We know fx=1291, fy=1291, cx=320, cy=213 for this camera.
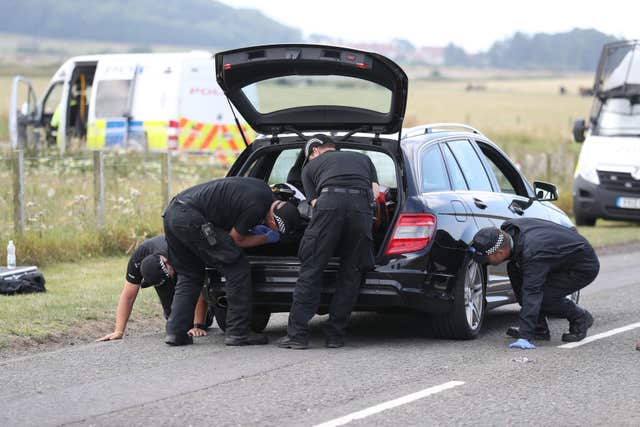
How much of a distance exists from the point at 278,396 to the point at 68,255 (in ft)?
25.4

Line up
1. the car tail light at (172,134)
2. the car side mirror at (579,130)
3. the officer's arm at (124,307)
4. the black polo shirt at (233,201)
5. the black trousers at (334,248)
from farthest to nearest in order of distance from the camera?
the car tail light at (172,134) → the car side mirror at (579,130) → the officer's arm at (124,307) → the black polo shirt at (233,201) → the black trousers at (334,248)

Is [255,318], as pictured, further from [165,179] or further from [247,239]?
[165,179]

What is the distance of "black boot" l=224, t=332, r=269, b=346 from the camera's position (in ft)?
31.5

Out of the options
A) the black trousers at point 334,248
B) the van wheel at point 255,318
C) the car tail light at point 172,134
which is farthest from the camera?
the car tail light at point 172,134

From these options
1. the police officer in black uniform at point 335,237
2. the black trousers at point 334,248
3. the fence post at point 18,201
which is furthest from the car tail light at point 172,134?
the black trousers at point 334,248

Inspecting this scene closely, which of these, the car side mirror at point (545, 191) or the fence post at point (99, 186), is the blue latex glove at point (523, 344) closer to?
the car side mirror at point (545, 191)

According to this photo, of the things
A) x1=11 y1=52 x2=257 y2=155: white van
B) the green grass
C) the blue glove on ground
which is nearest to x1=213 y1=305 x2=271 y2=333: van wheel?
the blue glove on ground

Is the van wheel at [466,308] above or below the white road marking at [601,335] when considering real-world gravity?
above

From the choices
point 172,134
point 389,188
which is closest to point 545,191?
point 389,188

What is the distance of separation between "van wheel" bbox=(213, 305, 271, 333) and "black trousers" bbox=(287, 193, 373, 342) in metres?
0.69

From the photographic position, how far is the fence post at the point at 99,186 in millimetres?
15430

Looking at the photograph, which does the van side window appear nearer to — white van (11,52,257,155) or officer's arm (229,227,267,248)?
white van (11,52,257,155)

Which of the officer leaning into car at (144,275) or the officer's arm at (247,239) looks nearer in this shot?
the officer's arm at (247,239)

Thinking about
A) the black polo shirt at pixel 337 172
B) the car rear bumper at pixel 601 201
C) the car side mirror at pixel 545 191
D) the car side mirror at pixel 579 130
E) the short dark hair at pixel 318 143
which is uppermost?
the short dark hair at pixel 318 143
